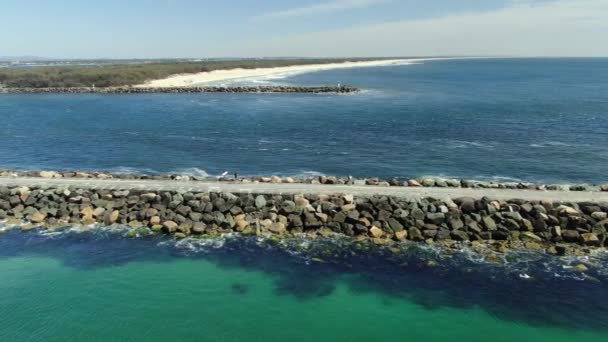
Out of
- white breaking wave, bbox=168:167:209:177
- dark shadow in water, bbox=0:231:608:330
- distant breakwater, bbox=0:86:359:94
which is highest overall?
distant breakwater, bbox=0:86:359:94

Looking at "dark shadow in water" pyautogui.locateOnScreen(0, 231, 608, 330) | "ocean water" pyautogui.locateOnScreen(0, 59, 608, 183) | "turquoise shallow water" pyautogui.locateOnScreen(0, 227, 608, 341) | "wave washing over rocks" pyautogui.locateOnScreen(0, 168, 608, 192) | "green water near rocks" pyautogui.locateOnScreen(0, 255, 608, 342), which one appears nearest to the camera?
"green water near rocks" pyautogui.locateOnScreen(0, 255, 608, 342)

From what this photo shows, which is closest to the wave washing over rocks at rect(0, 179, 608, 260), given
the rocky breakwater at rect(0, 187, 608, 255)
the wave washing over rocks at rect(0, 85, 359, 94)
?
the rocky breakwater at rect(0, 187, 608, 255)

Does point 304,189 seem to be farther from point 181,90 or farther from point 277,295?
point 181,90

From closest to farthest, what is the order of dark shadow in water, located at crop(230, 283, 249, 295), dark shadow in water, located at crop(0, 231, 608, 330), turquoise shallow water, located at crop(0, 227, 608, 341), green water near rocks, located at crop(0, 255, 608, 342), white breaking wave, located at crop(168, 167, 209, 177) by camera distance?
green water near rocks, located at crop(0, 255, 608, 342) < turquoise shallow water, located at crop(0, 227, 608, 341) < dark shadow in water, located at crop(0, 231, 608, 330) < dark shadow in water, located at crop(230, 283, 249, 295) < white breaking wave, located at crop(168, 167, 209, 177)

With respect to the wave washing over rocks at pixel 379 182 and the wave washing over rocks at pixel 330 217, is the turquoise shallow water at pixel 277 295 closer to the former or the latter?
the wave washing over rocks at pixel 330 217

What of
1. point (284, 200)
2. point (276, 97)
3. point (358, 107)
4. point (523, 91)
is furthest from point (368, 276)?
point (523, 91)

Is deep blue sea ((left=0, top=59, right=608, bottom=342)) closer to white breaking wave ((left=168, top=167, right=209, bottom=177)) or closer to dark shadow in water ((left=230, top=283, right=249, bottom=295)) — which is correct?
dark shadow in water ((left=230, top=283, right=249, bottom=295))

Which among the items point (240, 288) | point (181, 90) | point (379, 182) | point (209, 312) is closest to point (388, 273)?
point (240, 288)
